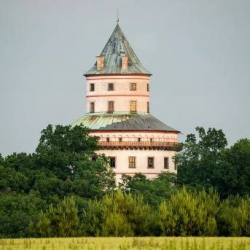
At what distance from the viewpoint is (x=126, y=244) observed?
4050 inches

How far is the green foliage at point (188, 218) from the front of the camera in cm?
12094

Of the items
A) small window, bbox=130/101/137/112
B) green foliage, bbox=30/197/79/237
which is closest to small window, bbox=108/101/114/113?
small window, bbox=130/101/137/112

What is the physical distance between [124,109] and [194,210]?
7435cm

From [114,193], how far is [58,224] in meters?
15.5

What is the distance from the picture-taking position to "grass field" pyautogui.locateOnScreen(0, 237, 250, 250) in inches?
3841

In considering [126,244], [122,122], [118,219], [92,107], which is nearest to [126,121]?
[122,122]

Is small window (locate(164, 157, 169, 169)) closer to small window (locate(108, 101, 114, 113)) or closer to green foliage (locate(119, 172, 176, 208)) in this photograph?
green foliage (locate(119, 172, 176, 208))

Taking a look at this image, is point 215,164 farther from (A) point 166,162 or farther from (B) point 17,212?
(B) point 17,212

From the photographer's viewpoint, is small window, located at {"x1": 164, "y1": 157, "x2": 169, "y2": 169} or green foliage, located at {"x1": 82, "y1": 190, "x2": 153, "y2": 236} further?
small window, located at {"x1": 164, "y1": 157, "x2": 169, "y2": 169}

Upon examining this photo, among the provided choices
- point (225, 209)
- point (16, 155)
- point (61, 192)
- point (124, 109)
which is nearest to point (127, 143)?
point (124, 109)

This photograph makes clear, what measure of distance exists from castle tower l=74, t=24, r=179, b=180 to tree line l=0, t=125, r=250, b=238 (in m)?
2.74

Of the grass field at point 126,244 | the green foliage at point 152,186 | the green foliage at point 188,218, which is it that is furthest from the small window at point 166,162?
the grass field at point 126,244

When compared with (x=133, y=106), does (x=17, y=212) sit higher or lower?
lower

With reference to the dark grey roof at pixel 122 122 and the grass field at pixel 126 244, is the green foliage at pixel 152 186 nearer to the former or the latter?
the dark grey roof at pixel 122 122
